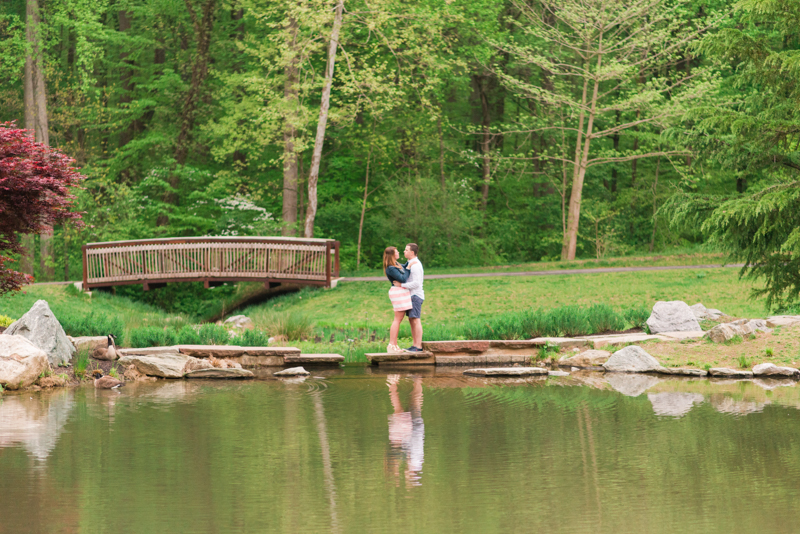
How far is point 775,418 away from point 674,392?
74.3 inches

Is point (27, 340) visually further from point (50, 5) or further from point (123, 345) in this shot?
point (50, 5)

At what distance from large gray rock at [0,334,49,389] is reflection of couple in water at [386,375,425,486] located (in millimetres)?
4631

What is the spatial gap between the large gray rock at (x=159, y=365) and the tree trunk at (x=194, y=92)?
22311mm

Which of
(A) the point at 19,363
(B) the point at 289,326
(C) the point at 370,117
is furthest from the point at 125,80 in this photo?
(A) the point at 19,363

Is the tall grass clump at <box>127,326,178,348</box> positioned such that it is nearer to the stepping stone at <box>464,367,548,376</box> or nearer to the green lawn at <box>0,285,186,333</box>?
the green lawn at <box>0,285,186,333</box>

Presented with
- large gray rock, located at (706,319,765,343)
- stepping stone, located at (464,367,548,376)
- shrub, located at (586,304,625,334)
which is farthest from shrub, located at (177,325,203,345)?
large gray rock, located at (706,319,765,343)

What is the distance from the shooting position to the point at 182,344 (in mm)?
14094

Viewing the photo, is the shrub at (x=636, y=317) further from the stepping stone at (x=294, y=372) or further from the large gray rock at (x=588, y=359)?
the stepping stone at (x=294, y=372)

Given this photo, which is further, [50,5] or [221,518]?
[50,5]

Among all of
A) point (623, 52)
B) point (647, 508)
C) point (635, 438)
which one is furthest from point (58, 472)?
point (623, 52)

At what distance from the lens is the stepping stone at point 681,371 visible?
12234mm

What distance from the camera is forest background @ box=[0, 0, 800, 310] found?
29.4m

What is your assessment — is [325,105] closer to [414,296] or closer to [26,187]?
[26,187]

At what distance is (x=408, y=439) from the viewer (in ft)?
27.5
